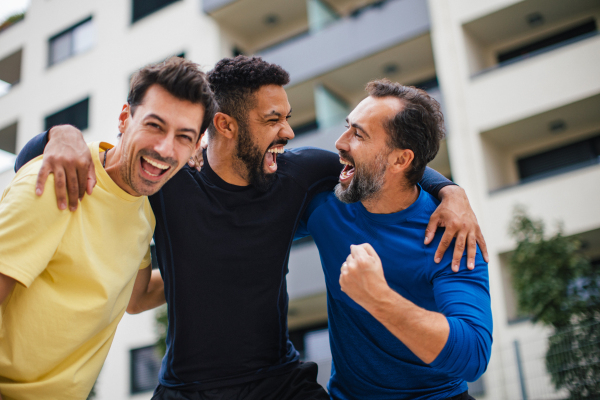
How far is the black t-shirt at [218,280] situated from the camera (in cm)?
338

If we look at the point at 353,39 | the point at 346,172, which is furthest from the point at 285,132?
the point at 353,39

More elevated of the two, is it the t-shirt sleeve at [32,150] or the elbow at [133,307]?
the t-shirt sleeve at [32,150]

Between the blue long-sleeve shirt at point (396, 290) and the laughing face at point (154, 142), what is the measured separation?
44.8 inches

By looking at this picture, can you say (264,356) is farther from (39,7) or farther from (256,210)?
(39,7)

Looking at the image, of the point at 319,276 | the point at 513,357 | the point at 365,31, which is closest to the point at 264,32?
the point at 365,31

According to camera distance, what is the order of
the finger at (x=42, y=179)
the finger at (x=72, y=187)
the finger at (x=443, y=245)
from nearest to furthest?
1. the finger at (x=42, y=179)
2. the finger at (x=72, y=187)
3. the finger at (x=443, y=245)

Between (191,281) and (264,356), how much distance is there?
0.65 meters

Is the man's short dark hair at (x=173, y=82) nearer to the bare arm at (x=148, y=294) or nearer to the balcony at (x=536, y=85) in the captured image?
the bare arm at (x=148, y=294)

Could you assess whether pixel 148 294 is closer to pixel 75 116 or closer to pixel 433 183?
pixel 433 183

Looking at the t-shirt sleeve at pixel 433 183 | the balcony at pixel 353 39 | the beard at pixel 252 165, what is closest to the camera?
the beard at pixel 252 165

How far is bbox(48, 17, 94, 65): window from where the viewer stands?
22250mm

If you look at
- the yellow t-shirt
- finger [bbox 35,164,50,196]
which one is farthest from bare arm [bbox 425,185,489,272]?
finger [bbox 35,164,50,196]

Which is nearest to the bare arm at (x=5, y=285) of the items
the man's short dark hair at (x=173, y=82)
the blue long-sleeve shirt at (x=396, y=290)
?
the man's short dark hair at (x=173, y=82)

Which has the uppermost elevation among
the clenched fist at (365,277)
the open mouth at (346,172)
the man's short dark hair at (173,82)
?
the man's short dark hair at (173,82)
